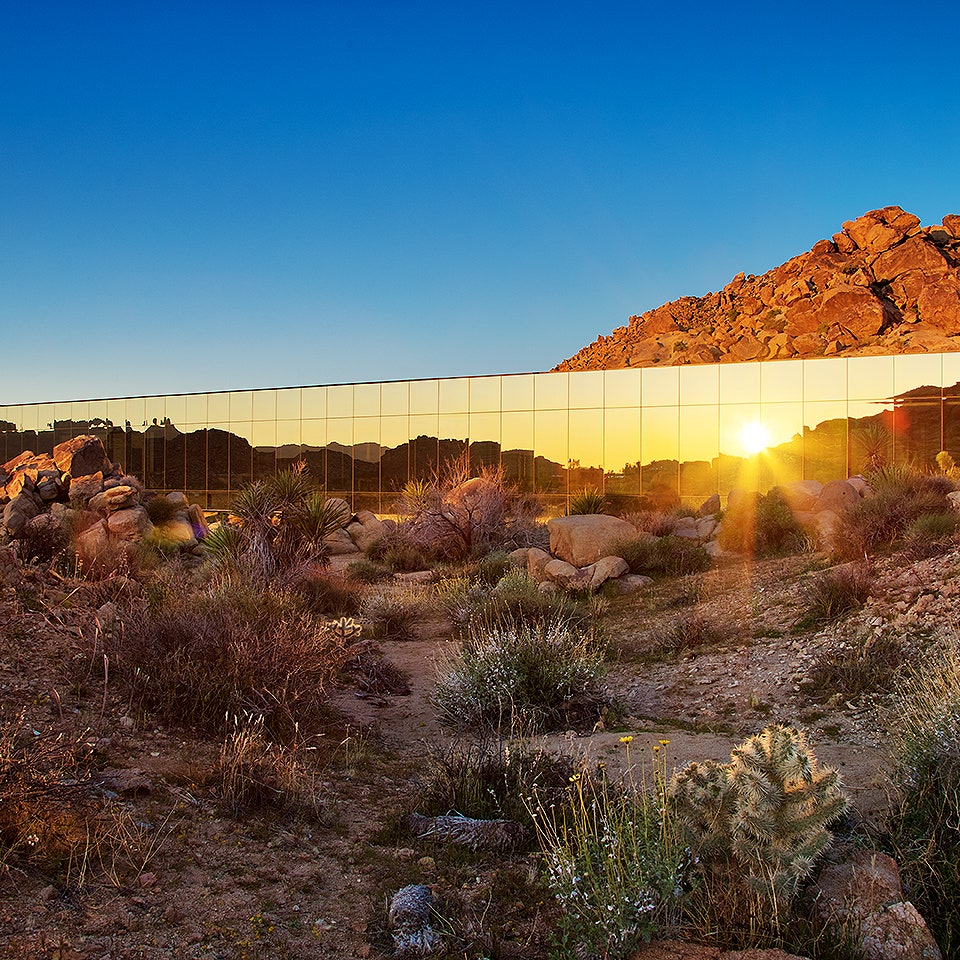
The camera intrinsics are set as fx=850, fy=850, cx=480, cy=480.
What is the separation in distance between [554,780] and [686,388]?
24177 millimetres

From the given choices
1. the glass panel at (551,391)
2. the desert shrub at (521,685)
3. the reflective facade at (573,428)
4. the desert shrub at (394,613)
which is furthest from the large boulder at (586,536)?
the glass panel at (551,391)

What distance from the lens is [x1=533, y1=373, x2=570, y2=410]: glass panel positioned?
97.2ft

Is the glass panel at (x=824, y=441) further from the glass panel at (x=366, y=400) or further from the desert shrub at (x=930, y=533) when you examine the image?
the glass panel at (x=366, y=400)

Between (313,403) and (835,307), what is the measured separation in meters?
44.3

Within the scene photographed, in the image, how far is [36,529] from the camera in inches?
587

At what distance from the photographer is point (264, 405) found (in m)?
34.4

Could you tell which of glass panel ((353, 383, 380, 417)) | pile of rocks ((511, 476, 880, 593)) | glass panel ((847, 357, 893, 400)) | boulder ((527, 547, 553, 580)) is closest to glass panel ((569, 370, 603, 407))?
glass panel ((353, 383, 380, 417))

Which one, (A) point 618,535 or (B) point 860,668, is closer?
(B) point 860,668

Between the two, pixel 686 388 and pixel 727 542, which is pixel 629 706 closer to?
pixel 727 542

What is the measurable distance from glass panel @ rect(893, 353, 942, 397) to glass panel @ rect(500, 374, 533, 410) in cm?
1160

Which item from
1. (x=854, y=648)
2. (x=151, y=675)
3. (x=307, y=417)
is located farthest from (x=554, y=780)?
(x=307, y=417)

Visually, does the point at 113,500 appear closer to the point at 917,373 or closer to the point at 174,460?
the point at 174,460

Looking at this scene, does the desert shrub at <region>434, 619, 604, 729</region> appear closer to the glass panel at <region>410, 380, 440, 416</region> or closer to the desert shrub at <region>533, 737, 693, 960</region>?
the desert shrub at <region>533, 737, 693, 960</region>

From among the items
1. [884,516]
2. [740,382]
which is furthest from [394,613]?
[740,382]
